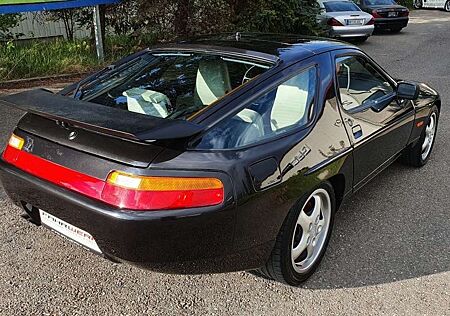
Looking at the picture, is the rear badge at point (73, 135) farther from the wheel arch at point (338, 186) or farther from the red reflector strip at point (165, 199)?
the wheel arch at point (338, 186)

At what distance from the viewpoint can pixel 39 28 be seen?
10555 millimetres

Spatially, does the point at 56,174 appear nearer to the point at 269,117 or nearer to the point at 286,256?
the point at 269,117

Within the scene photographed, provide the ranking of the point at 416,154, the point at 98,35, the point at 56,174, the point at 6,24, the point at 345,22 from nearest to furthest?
the point at 56,174, the point at 416,154, the point at 98,35, the point at 6,24, the point at 345,22

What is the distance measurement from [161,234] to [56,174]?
712 mm

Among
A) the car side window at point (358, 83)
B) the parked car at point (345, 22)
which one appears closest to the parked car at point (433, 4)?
the parked car at point (345, 22)

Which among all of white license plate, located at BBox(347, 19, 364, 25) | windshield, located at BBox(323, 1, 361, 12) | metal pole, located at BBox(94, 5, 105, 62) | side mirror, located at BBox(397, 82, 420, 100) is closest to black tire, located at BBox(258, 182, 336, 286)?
side mirror, located at BBox(397, 82, 420, 100)

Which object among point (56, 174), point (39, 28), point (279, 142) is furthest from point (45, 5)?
point (279, 142)

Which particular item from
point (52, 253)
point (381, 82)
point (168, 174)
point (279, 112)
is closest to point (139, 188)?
point (168, 174)

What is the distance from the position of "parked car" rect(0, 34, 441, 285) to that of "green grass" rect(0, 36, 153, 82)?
499cm

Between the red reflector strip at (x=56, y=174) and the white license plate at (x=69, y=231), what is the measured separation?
0.76 feet

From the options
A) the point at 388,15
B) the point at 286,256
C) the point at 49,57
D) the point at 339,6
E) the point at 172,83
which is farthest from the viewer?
the point at 388,15

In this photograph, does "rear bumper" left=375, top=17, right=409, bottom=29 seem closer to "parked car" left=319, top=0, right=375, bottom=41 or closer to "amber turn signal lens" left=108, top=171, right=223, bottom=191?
"parked car" left=319, top=0, right=375, bottom=41

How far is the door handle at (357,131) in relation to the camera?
9.90ft

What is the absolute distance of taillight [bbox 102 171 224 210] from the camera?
81.8 inches
